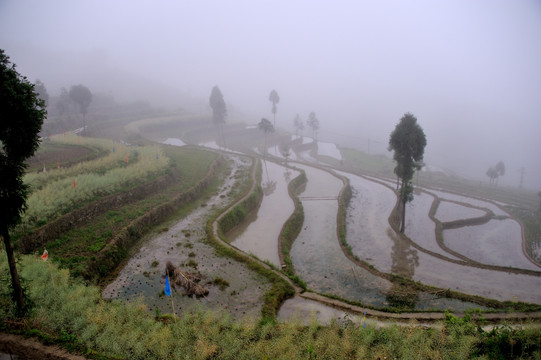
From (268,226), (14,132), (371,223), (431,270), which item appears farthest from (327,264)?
(14,132)

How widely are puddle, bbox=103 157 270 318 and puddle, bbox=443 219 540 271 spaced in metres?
23.6

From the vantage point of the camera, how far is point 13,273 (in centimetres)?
1191

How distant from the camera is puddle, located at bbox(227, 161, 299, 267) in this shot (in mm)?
24672

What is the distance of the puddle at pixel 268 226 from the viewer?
24.7 metres

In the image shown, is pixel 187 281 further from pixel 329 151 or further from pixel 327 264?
pixel 329 151

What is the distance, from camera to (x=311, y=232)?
29078 millimetres

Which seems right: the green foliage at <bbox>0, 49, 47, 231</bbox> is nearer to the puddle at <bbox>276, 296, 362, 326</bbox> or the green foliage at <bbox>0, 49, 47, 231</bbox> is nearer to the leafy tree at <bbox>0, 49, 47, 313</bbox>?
the leafy tree at <bbox>0, 49, 47, 313</bbox>

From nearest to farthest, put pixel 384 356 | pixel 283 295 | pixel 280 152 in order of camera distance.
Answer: pixel 384 356 → pixel 283 295 → pixel 280 152

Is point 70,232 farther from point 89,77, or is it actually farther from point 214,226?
point 89,77

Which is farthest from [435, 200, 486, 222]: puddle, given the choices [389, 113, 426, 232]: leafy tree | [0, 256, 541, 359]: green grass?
[0, 256, 541, 359]: green grass

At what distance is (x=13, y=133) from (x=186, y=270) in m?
11.7

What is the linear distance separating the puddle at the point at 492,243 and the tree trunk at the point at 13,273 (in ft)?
111

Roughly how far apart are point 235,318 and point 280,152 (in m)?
63.9

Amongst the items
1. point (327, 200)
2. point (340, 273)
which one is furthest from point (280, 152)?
point (340, 273)
